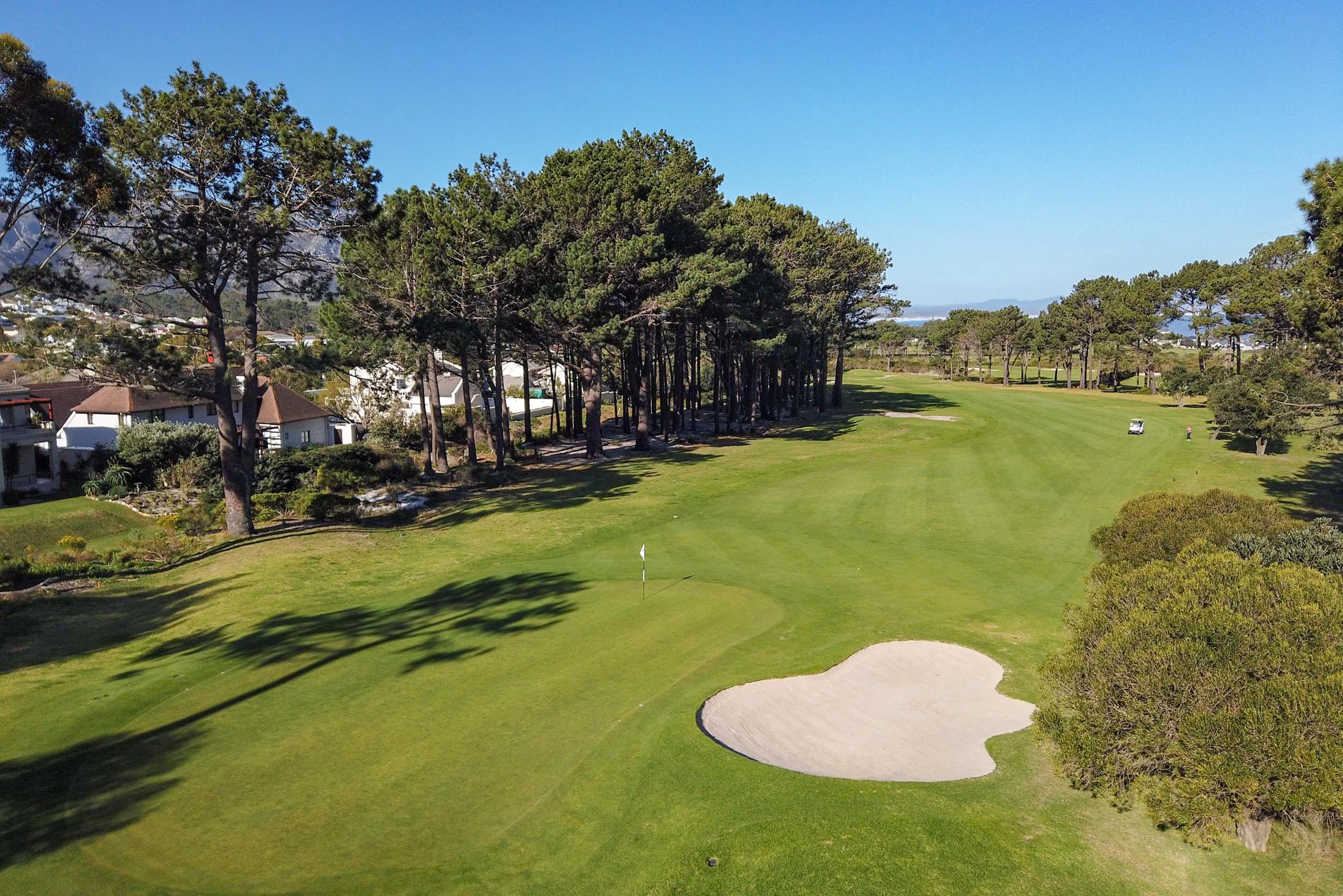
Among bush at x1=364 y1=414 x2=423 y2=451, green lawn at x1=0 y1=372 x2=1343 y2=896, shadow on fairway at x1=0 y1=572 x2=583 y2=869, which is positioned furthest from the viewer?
bush at x1=364 y1=414 x2=423 y2=451

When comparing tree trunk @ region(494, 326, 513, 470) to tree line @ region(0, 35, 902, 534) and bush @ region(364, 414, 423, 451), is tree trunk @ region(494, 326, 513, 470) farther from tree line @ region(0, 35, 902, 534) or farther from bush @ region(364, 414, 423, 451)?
bush @ region(364, 414, 423, 451)

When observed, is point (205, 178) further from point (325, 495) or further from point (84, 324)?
point (325, 495)

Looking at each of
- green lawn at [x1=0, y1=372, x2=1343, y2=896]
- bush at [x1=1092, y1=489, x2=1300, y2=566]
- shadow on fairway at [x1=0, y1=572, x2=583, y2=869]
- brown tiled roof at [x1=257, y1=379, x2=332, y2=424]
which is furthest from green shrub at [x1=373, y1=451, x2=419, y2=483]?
bush at [x1=1092, y1=489, x2=1300, y2=566]

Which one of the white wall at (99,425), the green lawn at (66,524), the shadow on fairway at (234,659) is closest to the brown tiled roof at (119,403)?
the white wall at (99,425)

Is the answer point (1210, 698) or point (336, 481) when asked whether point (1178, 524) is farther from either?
point (336, 481)

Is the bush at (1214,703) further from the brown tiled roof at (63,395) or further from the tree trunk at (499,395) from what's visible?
the brown tiled roof at (63,395)

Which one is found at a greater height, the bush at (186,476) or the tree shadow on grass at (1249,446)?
the bush at (186,476)
